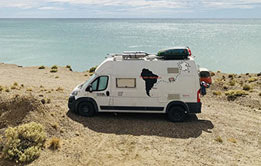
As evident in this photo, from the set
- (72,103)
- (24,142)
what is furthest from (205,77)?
(24,142)

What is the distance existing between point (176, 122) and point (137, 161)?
4.12 m

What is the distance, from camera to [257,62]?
60.9 m

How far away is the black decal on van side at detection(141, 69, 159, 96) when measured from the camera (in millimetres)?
11938

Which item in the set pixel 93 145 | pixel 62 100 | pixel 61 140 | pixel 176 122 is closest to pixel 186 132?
pixel 176 122

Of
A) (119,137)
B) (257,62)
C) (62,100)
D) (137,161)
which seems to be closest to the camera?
(137,161)

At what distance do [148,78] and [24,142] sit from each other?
19.7 ft

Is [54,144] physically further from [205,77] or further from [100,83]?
[205,77]

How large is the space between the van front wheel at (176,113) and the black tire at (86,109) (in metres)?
3.82

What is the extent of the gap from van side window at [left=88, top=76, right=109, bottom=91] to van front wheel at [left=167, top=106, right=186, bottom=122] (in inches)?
132

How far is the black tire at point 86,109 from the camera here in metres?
12.6

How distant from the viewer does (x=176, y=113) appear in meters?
12.2

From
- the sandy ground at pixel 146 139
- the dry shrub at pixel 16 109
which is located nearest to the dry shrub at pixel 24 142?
the sandy ground at pixel 146 139

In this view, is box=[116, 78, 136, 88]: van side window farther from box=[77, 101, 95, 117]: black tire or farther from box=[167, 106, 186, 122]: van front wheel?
box=[167, 106, 186, 122]: van front wheel

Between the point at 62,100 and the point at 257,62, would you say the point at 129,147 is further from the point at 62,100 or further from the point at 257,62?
the point at 257,62
